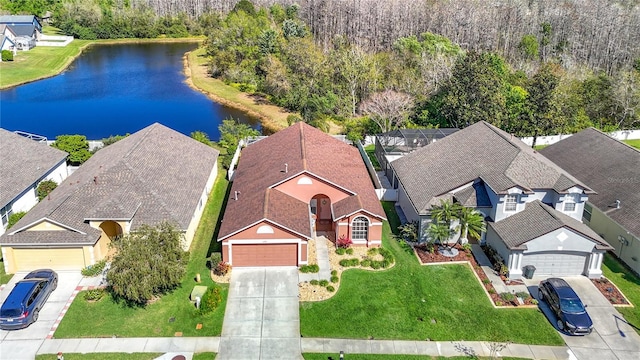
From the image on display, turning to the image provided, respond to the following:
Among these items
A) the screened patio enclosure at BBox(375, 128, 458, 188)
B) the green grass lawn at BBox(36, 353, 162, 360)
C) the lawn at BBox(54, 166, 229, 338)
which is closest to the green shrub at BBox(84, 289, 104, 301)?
the lawn at BBox(54, 166, 229, 338)

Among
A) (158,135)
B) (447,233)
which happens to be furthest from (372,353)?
(158,135)

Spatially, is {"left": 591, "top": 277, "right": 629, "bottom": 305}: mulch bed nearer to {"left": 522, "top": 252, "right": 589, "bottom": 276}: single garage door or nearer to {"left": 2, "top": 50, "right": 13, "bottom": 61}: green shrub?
{"left": 522, "top": 252, "right": 589, "bottom": 276}: single garage door

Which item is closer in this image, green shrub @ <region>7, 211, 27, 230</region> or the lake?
green shrub @ <region>7, 211, 27, 230</region>

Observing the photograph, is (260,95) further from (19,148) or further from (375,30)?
(19,148)

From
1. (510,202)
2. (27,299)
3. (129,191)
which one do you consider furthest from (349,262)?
(27,299)

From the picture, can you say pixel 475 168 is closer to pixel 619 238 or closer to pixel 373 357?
pixel 619 238

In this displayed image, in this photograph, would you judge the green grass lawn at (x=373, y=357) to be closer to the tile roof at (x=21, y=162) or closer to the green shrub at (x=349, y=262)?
the green shrub at (x=349, y=262)
